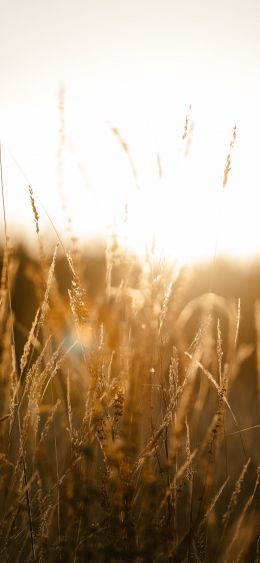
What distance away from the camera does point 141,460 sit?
155 centimetres

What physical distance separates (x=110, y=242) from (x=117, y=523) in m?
0.84

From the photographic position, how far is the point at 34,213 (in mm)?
1562

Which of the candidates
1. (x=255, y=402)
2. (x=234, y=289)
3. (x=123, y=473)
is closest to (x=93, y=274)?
(x=234, y=289)

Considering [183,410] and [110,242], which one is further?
[110,242]

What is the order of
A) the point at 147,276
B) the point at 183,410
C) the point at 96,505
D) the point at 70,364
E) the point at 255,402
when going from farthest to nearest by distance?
the point at 255,402 < the point at 96,505 < the point at 70,364 < the point at 147,276 < the point at 183,410

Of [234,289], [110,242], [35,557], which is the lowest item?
[35,557]

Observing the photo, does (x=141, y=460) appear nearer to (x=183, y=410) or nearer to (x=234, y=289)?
(x=183, y=410)

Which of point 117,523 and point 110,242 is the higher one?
point 110,242

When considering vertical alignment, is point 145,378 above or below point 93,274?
below

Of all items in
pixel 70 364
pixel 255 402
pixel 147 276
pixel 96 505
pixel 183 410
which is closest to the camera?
pixel 183 410

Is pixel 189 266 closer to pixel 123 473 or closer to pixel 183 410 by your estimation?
pixel 183 410

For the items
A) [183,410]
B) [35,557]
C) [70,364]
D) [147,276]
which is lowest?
[35,557]

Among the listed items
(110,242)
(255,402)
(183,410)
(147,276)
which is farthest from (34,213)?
(255,402)

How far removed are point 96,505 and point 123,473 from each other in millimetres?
979
